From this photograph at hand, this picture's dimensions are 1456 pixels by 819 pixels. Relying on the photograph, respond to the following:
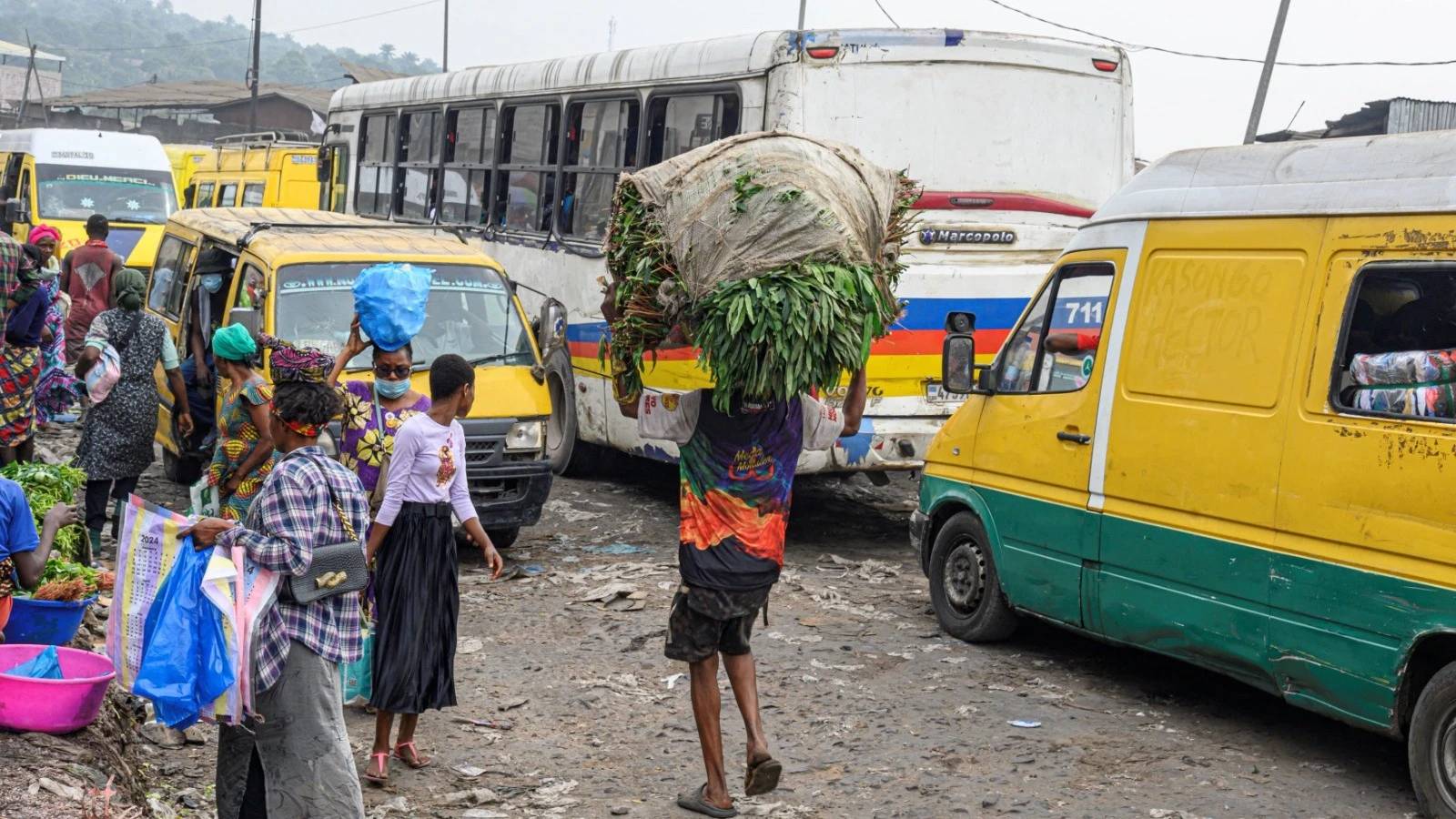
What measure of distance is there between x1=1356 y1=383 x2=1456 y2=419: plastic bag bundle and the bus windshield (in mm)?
18277

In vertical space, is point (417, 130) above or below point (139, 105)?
below

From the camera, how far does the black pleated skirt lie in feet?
17.9

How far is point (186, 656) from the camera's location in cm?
392

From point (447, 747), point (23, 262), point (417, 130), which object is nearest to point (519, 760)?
point (447, 747)

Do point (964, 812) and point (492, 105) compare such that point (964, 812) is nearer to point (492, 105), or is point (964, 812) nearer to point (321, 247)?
point (321, 247)

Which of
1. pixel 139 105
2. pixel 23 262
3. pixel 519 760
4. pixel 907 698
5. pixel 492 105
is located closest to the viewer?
pixel 519 760

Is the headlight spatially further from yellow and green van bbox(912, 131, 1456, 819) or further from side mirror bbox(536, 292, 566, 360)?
yellow and green van bbox(912, 131, 1456, 819)

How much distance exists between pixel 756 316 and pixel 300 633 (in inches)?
71.5

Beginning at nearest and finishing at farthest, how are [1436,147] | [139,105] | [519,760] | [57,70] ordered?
[1436,147], [519,760], [139,105], [57,70]

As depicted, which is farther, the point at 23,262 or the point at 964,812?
the point at 23,262

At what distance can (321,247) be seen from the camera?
30.6 feet

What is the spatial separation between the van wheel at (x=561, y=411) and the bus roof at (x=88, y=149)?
37.8 feet

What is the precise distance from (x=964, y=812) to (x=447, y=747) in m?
2.11

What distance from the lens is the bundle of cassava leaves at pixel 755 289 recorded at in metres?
5.03
